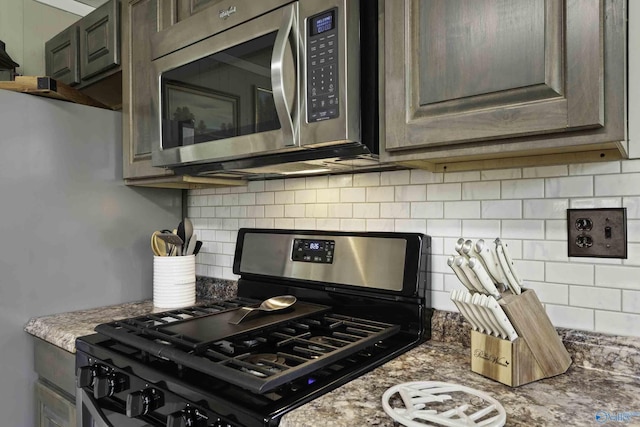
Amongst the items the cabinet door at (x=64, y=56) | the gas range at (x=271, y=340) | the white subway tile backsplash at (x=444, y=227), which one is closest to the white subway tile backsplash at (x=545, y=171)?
the white subway tile backsplash at (x=444, y=227)

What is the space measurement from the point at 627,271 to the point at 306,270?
0.92 metres

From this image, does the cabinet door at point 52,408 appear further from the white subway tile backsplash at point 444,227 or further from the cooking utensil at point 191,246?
the white subway tile backsplash at point 444,227

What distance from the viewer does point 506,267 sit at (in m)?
0.92

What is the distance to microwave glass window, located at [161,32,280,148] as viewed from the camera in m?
1.15

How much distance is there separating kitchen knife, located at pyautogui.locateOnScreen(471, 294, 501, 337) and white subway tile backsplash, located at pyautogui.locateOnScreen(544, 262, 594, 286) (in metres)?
0.28

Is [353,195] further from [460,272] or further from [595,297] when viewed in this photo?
[595,297]

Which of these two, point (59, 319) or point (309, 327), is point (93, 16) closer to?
point (59, 319)

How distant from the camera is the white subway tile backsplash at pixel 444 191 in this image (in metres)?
1.22

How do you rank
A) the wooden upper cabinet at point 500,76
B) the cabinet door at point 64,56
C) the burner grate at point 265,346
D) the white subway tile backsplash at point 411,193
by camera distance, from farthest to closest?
the cabinet door at point 64,56 < the white subway tile backsplash at point 411,193 < the burner grate at point 265,346 < the wooden upper cabinet at point 500,76

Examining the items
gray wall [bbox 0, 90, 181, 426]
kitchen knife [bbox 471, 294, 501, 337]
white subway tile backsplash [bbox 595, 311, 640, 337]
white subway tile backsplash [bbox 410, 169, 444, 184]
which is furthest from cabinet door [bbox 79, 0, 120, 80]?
white subway tile backsplash [bbox 595, 311, 640, 337]

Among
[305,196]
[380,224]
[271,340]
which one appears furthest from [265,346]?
[305,196]

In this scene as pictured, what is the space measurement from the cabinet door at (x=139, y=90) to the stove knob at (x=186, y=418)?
3.09 ft

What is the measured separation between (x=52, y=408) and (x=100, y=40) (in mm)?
1477

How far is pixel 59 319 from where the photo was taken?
1.53 metres
